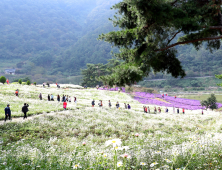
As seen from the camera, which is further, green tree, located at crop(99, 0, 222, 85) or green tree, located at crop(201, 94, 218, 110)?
green tree, located at crop(201, 94, 218, 110)

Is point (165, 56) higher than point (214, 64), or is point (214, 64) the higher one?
point (214, 64)

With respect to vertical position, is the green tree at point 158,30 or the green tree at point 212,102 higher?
the green tree at point 158,30

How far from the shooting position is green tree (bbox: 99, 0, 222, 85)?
22.8 ft

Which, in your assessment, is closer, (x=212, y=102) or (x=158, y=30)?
(x=158, y=30)

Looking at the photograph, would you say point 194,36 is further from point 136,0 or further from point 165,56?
point 136,0

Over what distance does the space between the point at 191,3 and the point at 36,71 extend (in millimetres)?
173480

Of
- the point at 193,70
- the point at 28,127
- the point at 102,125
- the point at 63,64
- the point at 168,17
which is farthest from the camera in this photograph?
the point at 63,64

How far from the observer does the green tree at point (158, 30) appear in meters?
6.95

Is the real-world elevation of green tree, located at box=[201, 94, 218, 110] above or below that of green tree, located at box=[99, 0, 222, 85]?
below

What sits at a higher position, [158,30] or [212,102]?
[158,30]

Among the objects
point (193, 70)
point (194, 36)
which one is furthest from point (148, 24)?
point (193, 70)

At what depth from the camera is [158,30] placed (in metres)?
8.48

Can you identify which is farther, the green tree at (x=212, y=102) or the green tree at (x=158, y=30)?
the green tree at (x=212, y=102)

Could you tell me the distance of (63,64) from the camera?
635 feet
